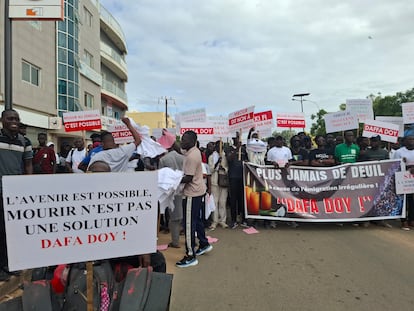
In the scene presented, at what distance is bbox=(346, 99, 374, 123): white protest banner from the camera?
945cm

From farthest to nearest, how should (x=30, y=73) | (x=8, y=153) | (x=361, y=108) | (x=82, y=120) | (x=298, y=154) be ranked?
(x=30, y=73) → (x=361, y=108) → (x=82, y=120) → (x=298, y=154) → (x=8, y=153)

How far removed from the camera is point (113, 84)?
118 ft

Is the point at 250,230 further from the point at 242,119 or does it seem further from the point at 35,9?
the point at 35,9

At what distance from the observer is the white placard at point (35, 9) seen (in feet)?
14.3

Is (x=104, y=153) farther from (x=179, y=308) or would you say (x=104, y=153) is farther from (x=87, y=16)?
(x=87, y=16)

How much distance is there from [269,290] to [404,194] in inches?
173

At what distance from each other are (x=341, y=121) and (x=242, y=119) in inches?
116

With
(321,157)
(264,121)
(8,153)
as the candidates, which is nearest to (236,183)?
(321,157)

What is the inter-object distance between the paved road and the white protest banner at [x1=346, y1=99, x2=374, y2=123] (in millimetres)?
4459

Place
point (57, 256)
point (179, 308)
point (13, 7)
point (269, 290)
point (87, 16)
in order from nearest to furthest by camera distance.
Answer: point (57, 256)
point (179, 308)
point (269, 290)
point (13, 7)
point (87, 16)

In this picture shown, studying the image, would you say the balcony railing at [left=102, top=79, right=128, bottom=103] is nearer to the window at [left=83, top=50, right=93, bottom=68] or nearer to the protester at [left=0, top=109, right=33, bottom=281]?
the window at [left=83, top=50, right=93, bottom=68]

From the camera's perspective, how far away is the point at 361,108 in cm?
951

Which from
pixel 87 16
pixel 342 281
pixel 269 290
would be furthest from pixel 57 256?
pixel 87 16

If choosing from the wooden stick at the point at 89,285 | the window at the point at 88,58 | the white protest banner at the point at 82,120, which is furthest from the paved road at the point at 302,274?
the window at the point at 88,58
